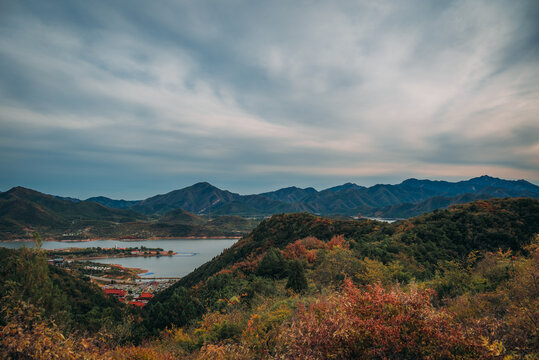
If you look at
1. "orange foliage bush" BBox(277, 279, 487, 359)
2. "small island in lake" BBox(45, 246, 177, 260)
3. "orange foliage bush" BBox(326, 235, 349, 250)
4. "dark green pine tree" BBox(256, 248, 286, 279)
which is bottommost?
"small island in lake" BBox(45, 246, 177, 260)

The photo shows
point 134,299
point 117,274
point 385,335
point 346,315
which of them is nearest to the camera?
point 385,335

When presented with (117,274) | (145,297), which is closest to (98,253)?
(117,274)

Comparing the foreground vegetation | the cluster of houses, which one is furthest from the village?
the foreground vegetation

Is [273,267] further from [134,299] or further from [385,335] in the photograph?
[134,299]

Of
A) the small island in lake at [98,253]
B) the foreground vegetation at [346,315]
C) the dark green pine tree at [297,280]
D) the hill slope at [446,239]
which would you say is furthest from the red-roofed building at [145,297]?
the small island in lake at [98,253]

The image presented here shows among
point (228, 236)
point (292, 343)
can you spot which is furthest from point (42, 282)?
point (228, 236)

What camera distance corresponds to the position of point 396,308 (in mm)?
5273

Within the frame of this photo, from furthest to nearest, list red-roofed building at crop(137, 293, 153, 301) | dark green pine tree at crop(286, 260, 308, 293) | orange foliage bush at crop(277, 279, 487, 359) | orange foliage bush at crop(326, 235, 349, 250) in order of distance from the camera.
Result: red-roofed building at crop(137, 293, 153, 301), orange foliage bush at crop(326, 235, 349, 250), dark green pine tree at crop(286, 260, 308, 293), orange foliage bush at crop(277, 279, 487, 359)

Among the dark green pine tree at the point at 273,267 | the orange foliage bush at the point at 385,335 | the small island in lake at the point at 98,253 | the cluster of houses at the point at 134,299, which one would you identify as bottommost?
the small island in lake at the point at 98,253

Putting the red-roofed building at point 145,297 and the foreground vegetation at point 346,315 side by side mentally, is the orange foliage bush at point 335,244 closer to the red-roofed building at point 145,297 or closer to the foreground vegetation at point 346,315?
the foreground vegetation at point 346,315

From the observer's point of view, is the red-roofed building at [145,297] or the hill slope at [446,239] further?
the red-roofed building at [145,297]

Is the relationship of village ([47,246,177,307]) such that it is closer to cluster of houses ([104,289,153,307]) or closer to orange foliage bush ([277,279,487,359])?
cluster of houses ([104,289,153,307])

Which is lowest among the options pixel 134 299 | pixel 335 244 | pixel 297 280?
pixel 134 299

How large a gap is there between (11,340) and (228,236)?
175 meters
